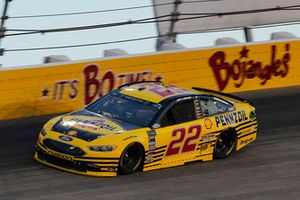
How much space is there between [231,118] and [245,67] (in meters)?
5.94

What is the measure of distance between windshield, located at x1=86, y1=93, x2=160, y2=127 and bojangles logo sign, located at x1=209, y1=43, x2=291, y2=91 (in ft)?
20.2

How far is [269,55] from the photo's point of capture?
62.4 feet

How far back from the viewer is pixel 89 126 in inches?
454

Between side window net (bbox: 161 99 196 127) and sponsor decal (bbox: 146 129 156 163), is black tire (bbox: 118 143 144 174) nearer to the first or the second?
sponsor decal (bbox: 146 129 156 163)

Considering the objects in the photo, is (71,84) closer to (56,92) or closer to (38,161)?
(56,92)

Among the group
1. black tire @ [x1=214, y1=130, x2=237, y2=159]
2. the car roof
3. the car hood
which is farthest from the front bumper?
black tire @ [x1=214, y1=130, x2=237, y2=159]

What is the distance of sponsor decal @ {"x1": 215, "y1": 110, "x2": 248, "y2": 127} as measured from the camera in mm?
12742

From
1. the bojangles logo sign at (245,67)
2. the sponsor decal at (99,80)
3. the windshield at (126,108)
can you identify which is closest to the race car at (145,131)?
the windshield at (126,108)

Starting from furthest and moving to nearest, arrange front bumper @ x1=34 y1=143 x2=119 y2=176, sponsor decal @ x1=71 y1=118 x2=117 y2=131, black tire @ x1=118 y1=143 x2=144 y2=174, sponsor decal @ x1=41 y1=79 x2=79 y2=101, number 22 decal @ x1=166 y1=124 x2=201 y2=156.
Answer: sponsor decal @ x1=41 y1=79 x2=79 y2=101
number 22 decal @ x1=166 y1=124 x2=201 y2=156
sponsor decal @ x1=71 y1=118 x2=117 y2=131
black tire @ x1=118 y1=143 x2=144 y2=174
front bumper @ x1=34 y1=143 x2=119 y2=176

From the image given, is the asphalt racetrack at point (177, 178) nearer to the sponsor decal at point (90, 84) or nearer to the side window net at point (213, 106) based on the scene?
the side window net at point (213, 106)

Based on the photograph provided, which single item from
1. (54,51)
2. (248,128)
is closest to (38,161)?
(248,128)

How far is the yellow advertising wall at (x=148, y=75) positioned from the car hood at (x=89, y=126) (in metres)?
3.89

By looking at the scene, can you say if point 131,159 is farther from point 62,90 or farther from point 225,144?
point 62,90

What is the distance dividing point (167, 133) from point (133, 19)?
6.64 m
